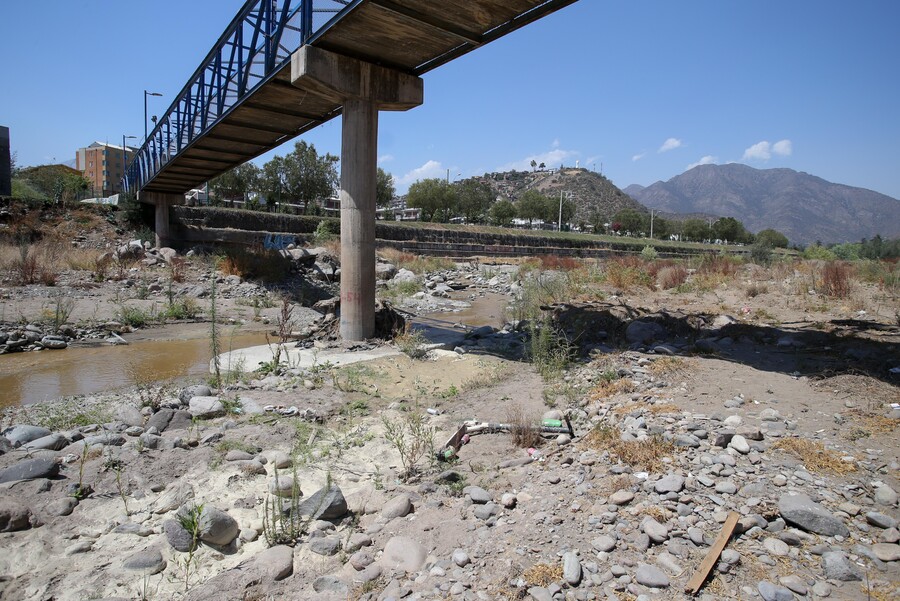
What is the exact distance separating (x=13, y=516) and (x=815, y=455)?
17.2 ft

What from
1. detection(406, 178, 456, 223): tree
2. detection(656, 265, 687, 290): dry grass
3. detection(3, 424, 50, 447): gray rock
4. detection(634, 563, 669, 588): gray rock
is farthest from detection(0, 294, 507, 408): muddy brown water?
detection(406, 178, 456, 223): tree

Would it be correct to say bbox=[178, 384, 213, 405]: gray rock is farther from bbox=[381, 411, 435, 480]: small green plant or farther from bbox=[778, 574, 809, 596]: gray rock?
bbox=[778, 574, 809, 596]: gray rock

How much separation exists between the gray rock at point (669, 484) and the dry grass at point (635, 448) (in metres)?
0.21

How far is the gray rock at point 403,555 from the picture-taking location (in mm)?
2781

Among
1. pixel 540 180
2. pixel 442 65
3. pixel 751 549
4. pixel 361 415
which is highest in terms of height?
pixel 540 180

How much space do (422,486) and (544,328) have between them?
4001mm

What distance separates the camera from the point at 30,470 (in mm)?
3607

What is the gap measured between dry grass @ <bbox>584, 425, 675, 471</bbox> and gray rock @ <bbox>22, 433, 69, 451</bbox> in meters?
4.59

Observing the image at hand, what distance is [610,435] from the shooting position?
394 centimetres

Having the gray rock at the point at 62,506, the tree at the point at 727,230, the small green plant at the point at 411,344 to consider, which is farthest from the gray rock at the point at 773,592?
the tree at the point at 727,230

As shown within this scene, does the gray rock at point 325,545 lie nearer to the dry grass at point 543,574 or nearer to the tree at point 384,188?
the dry grass at point 543,574

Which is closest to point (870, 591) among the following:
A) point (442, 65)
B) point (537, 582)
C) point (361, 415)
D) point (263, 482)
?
point (537, 582)

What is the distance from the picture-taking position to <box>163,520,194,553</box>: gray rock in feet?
9.73

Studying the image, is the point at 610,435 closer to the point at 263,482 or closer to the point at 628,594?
the point at 628,594
